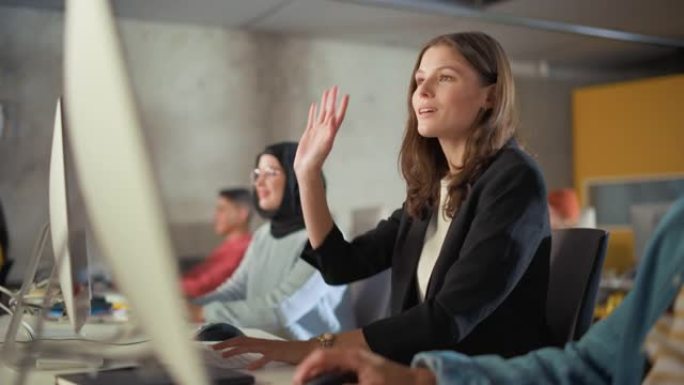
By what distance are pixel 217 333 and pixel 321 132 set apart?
1.27 feet

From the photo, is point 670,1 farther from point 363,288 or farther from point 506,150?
point 506,150

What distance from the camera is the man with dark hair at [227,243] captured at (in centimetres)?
300

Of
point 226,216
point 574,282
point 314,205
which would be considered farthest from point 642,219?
point 314,205

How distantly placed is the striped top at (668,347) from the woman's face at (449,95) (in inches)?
23.8

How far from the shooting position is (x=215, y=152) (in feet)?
16.5

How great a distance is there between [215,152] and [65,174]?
3.92m

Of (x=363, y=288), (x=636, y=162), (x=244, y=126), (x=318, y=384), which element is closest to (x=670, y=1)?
(x=636, y=162)

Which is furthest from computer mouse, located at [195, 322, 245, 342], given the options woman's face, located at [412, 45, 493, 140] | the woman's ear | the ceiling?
the ceiling

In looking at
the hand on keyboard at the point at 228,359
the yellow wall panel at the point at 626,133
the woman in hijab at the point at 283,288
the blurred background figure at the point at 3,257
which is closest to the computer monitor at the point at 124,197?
the hand on keyboard at the point at 228,359

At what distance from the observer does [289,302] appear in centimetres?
216

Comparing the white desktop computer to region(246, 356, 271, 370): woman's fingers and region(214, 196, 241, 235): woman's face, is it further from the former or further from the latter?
region(214, 196, 241, 235): woman's face

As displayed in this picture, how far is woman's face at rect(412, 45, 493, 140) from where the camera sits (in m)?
1.40

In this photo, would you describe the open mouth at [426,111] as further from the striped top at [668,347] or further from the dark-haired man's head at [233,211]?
the dark-haired man's head at [233,211]

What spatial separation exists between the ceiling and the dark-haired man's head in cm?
Result: 108
